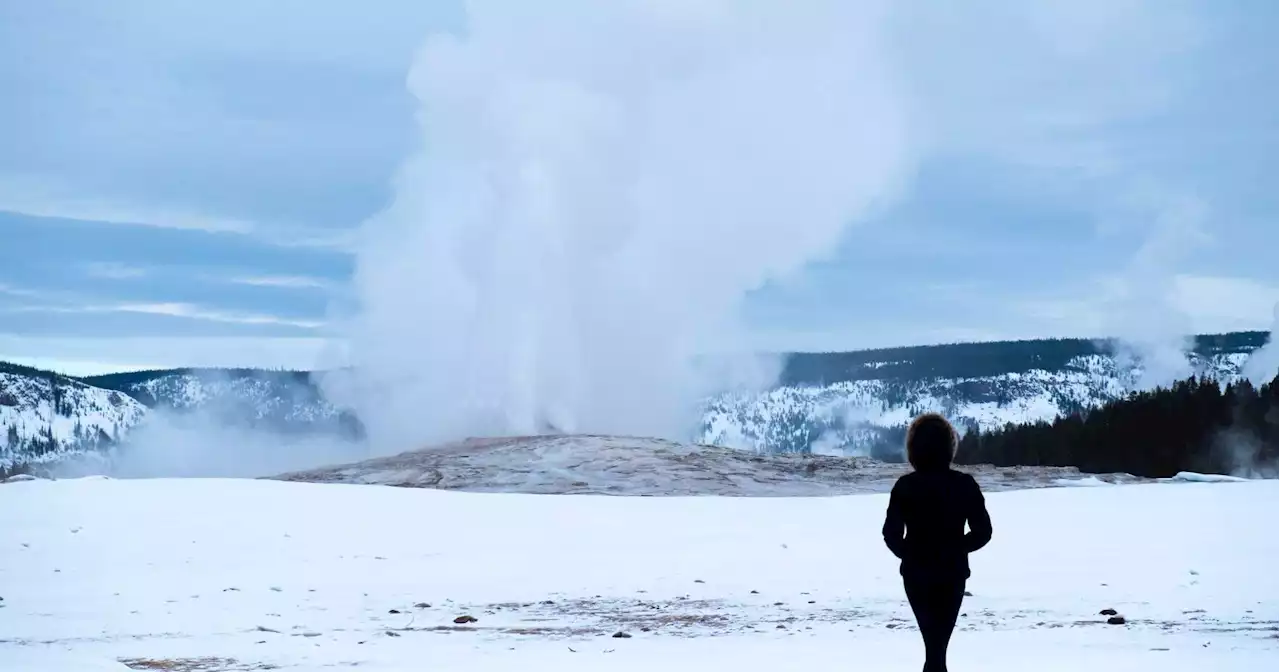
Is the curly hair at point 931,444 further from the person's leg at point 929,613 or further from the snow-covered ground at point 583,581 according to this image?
the snow-covered ground at point 583,581

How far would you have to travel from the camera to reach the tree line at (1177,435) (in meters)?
65.7

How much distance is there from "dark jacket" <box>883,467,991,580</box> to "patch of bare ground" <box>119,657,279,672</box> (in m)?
5.20

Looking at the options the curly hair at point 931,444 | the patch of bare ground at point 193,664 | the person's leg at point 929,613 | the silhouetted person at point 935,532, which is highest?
the curly hair at point 931,444

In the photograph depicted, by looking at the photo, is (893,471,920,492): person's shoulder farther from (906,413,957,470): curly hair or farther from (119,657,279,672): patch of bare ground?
(119,657,279,672): patch of bare ground

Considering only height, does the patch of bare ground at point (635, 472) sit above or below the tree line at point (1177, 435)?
below

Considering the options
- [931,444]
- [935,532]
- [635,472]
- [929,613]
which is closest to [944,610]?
[929,613]

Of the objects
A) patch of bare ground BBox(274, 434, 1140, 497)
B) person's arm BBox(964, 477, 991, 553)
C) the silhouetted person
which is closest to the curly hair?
the silhouetted person

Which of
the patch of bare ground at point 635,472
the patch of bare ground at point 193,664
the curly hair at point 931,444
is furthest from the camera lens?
the patch of bare ground at point 635,472

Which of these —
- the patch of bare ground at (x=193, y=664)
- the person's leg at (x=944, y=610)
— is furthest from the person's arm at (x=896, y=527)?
the patch of bare ground at (x=193, y=664)

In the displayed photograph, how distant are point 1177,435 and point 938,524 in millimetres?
69865

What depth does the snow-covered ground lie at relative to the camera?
10.3m

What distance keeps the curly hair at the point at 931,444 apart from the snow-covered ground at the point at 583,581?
2856 millimetres

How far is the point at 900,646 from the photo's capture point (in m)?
10.4

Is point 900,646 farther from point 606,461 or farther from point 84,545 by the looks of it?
point 606,461
